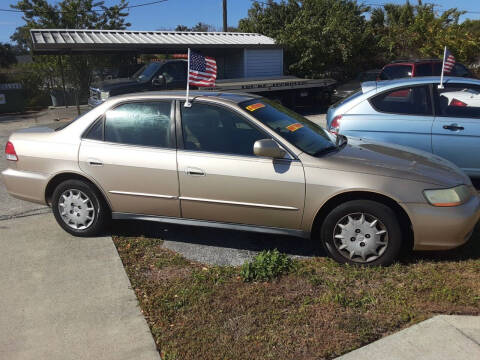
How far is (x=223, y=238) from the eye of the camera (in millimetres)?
4879

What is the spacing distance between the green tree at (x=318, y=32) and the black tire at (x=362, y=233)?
703 inches

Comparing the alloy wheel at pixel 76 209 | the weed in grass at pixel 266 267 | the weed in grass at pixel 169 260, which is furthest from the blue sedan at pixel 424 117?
the alloy wheel at pixel 76 209

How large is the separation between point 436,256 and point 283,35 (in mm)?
18248

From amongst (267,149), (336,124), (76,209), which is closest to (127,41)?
(336,124)

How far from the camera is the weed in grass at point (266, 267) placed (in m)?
3.88

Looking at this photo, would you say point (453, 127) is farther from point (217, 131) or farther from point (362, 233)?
point (217, 131)

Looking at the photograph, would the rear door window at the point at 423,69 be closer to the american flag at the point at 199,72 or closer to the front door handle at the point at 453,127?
the front door handle at the point at 453,127

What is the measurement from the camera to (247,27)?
23.9 meters

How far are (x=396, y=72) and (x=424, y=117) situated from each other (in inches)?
376

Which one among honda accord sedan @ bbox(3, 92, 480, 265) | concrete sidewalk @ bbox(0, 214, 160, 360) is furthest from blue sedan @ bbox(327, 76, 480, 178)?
concrete sidewalk @ bbox(0, 214, 160, 360)

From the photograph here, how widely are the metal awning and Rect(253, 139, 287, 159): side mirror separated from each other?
13.1m

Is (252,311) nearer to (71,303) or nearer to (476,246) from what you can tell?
(71,303)

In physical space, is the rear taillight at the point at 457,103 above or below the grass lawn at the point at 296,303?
above

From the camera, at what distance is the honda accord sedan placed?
3.85 metres
